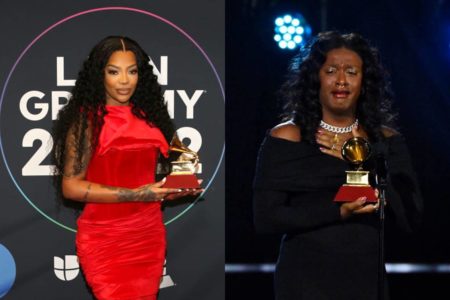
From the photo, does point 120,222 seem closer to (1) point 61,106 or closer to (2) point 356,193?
(1) point 61,106

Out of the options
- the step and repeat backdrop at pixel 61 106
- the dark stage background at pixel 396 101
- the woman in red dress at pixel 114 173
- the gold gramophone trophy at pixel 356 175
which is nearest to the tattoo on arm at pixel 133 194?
the woman in red dress at pixel 114 173

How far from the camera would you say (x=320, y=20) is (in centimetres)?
573

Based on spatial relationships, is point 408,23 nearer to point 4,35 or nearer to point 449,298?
point 449,298

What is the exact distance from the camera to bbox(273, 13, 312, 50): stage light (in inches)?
224

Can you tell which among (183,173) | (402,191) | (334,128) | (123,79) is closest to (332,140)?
(334,128)

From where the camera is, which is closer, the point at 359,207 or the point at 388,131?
the point at 359,207

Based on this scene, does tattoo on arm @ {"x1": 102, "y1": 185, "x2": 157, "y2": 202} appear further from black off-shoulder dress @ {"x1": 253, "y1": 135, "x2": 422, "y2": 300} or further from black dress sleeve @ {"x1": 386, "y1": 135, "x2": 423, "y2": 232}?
black dress sleeve @ {"x1": 386, "y1": 135, "x2": 423, "y2": 232}

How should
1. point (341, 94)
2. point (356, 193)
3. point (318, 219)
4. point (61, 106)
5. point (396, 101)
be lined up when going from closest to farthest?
1. point (356, 193)
2. point (318, 219)
3. point (341, 94)
4. point (61, 106)
5. point (396, 101)

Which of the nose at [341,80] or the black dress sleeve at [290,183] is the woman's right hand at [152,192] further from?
the nose at [341,80]

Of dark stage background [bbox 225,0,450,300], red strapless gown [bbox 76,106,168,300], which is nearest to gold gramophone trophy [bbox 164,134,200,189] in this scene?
red strapless gown [bbox 76,106,168,300]

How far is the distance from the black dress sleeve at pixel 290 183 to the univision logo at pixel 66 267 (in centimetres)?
98

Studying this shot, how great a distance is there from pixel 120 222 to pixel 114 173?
0.19 meters

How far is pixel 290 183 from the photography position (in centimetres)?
306

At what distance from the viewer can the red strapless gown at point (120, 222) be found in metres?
3.36
